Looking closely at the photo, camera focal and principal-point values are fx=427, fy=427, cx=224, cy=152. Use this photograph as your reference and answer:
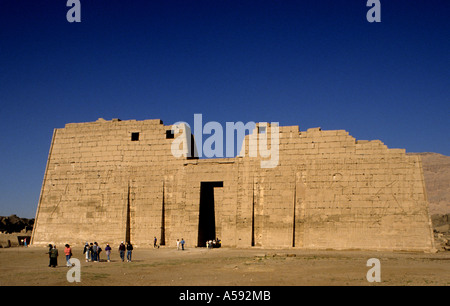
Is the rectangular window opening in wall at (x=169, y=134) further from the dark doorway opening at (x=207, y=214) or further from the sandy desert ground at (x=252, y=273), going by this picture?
the sandy desert ground at (x=252, y=273)

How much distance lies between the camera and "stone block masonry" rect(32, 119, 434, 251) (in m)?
24.1

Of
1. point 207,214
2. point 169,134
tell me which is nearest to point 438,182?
point 207,214

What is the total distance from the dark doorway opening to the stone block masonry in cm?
7

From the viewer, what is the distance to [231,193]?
89.0 feet

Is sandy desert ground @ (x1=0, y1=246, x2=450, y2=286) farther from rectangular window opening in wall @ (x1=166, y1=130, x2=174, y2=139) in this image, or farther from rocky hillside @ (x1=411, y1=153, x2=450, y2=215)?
rocky hillside @ (x1=411, y1=153, x2=450, y2=215)

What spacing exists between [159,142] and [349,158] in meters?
12.5

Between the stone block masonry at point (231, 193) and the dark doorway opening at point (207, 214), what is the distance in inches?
2.7

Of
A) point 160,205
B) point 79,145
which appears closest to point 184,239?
point 160,205

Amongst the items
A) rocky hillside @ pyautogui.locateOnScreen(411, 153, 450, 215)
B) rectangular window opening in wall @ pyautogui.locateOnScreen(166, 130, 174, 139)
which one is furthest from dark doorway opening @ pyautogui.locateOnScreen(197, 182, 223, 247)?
rocky hillside @ pyautogui.locateOnScreen(411, 153, 450, 215)

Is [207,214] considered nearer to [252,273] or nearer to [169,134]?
[169,134]

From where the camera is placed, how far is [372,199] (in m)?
24.2

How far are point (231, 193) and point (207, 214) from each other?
10.6 ft
